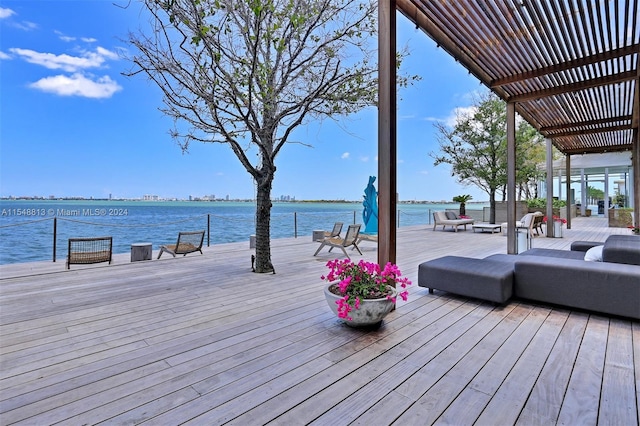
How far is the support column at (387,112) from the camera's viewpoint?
9.68 ft

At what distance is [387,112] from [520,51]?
2870mm

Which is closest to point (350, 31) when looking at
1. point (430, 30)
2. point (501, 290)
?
point (430, 30)

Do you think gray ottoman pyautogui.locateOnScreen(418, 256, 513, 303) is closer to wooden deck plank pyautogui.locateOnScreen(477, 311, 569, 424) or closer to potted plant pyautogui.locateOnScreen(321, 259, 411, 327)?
wooden deck plank pyautogui.locateOnScreen(477, 311, 569, 424)

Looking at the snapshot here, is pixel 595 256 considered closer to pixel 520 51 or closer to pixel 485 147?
pixel 520 51

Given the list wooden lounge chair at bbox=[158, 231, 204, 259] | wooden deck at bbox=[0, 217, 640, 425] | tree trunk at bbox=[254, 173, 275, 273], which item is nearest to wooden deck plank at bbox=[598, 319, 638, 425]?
wooden deck at bbox=[0, 217, 640, 425]

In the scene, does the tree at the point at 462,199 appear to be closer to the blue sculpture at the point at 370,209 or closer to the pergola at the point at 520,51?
the blue sculpture at the point at 370,209

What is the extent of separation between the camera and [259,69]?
4227 millimetres

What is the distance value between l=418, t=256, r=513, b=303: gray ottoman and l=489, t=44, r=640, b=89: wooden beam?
330 cm

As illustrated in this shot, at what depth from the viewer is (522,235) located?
19.5 ft

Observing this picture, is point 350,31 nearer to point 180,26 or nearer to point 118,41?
point 180,26

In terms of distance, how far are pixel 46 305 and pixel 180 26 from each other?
3.67m

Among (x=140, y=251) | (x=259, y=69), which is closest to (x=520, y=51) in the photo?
(x=259, y=69)

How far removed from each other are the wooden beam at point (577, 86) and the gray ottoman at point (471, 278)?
12.8ft

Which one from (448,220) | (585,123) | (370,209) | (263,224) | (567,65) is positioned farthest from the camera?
(448,220)
